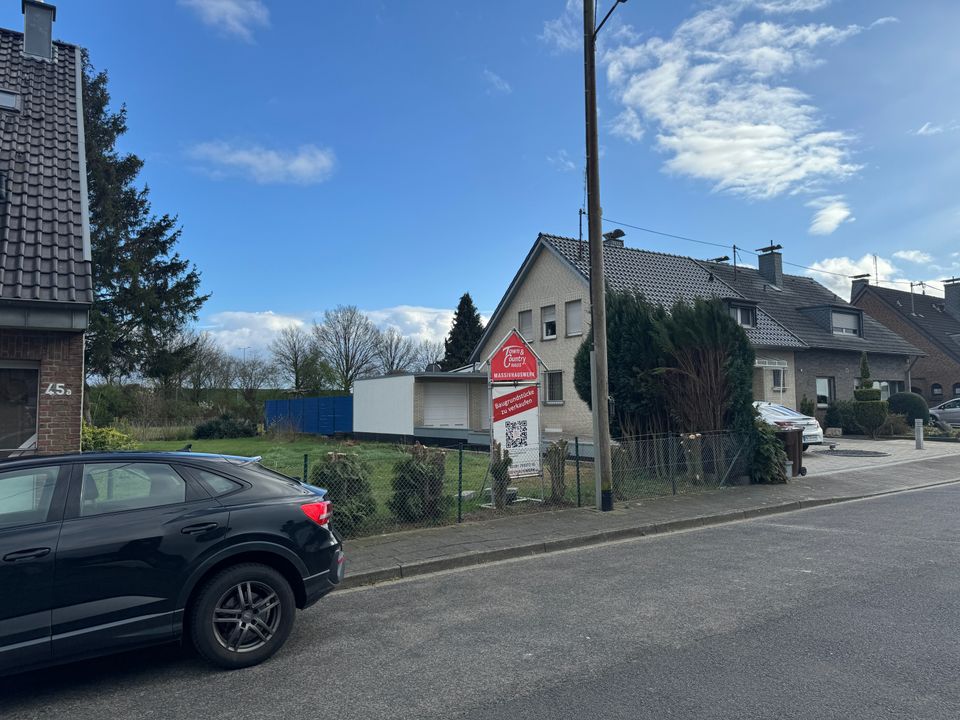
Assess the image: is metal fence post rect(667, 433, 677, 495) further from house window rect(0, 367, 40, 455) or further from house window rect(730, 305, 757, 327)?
house window rect(730, 305, 757, 327)

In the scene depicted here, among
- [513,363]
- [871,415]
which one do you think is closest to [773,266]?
[871,415]

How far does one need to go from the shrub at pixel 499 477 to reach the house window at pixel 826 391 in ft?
76.0

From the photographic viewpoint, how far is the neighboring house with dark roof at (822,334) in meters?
28.8

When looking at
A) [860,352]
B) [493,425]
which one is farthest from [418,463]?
[860,352]

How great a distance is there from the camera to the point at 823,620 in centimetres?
521

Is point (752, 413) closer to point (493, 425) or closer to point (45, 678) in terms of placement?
point (493, 425)

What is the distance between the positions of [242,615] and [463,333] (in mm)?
50120

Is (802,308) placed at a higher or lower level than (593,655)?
higher

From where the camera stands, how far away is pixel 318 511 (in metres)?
4.97

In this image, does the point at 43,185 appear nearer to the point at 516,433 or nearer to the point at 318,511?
the point at 318,511

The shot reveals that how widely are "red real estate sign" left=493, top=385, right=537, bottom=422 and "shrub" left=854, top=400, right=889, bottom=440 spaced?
64.8ft

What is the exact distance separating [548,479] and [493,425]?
1.54m

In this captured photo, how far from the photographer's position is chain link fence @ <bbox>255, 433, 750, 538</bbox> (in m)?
8.50

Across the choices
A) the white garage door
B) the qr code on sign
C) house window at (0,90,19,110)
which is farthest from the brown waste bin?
house window at (0,90,19,110)
